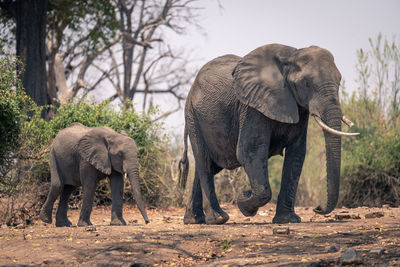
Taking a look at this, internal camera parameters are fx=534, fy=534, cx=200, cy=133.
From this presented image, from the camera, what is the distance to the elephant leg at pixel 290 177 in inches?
320

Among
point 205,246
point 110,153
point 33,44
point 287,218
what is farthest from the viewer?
point 33,44

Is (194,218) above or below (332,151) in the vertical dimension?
below

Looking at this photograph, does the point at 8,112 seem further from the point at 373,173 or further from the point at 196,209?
the point at 373,173

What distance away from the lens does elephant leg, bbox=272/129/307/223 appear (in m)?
8.13

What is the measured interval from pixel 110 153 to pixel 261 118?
2.98 meters

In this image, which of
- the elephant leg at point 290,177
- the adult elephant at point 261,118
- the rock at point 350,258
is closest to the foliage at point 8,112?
the adult elephant at point 261,118

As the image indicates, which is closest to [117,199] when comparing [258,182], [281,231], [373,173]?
[258,182]

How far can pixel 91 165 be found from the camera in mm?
9453

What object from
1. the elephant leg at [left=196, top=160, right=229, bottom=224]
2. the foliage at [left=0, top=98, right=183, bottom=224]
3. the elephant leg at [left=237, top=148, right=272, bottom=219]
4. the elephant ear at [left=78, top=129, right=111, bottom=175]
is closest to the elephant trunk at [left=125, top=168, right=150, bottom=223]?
the elephant ear at [left=78, top=129, right=111, bottom=175]

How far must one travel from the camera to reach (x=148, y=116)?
14.7 meters

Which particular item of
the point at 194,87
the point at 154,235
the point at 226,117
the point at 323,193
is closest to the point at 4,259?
the point at 154,235

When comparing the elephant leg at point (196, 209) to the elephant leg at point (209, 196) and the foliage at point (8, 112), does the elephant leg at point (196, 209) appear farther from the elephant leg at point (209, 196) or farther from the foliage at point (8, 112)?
the foliage at point (8, 112)

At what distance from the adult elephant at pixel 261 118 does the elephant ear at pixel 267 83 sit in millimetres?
14

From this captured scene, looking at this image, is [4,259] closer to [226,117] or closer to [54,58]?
[226,117]
